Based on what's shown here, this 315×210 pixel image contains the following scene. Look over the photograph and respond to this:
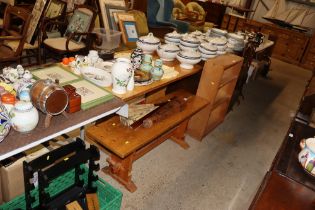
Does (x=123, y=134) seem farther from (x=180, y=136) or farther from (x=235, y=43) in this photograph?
(x=235, y=43)

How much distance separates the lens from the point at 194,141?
2893 mm

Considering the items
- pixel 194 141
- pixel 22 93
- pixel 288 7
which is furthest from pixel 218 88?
pixel 288 7

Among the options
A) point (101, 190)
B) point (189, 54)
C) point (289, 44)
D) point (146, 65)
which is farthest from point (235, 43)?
point (289, 44)

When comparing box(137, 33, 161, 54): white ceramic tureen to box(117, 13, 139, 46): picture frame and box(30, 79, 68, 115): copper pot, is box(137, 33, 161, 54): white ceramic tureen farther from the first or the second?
box(30, 79, 68, 115): copper pot

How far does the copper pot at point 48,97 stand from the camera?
49.2 inches

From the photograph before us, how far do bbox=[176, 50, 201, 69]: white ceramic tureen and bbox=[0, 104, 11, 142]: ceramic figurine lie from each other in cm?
158

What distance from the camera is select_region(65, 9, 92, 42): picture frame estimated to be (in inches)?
130

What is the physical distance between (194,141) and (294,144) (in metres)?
1.52

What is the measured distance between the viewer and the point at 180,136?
2.77m

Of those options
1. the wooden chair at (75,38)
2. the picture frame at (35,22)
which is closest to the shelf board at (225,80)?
the wooden chair at (75,38)

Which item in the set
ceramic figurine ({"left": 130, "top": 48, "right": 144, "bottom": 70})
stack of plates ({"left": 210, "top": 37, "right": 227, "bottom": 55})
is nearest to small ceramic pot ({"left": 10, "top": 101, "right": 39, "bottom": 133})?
ceramic figurine ({"left": 130, "top": 48, "right": 144, "bottom": 70})

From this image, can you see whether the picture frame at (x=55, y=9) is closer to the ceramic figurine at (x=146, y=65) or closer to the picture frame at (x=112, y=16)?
the picture frame at (x=112, y=16)

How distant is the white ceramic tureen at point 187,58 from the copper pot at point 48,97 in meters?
1.32

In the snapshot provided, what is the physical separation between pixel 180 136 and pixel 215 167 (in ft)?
1.53
